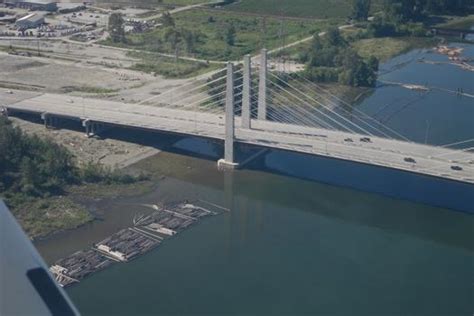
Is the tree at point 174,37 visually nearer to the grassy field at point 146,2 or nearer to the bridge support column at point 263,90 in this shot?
the grassy field at point 146,2

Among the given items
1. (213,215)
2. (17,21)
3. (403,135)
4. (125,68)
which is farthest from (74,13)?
(213,215)

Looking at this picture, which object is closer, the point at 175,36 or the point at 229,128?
the point at 229,128

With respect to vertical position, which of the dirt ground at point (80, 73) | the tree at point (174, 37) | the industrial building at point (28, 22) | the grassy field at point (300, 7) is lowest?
the dirt ground at point (80, 73)

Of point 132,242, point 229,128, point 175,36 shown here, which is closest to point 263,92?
point 229,128

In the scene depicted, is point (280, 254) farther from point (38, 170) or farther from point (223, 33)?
point (223, 33)

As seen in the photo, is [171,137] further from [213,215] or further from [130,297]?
[130,297]

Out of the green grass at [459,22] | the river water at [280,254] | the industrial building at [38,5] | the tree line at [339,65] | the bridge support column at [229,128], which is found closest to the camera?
the river water at [280,254]

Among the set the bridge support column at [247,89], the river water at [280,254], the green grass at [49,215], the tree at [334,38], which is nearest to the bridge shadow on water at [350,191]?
the river water at [280,254]

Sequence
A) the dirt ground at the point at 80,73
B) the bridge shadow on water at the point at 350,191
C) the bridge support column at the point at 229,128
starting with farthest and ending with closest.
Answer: the dirt ground at the point at 80,73
the bridge support column at the point at 229,128
the bridge shadow on water at the point at 350,191
